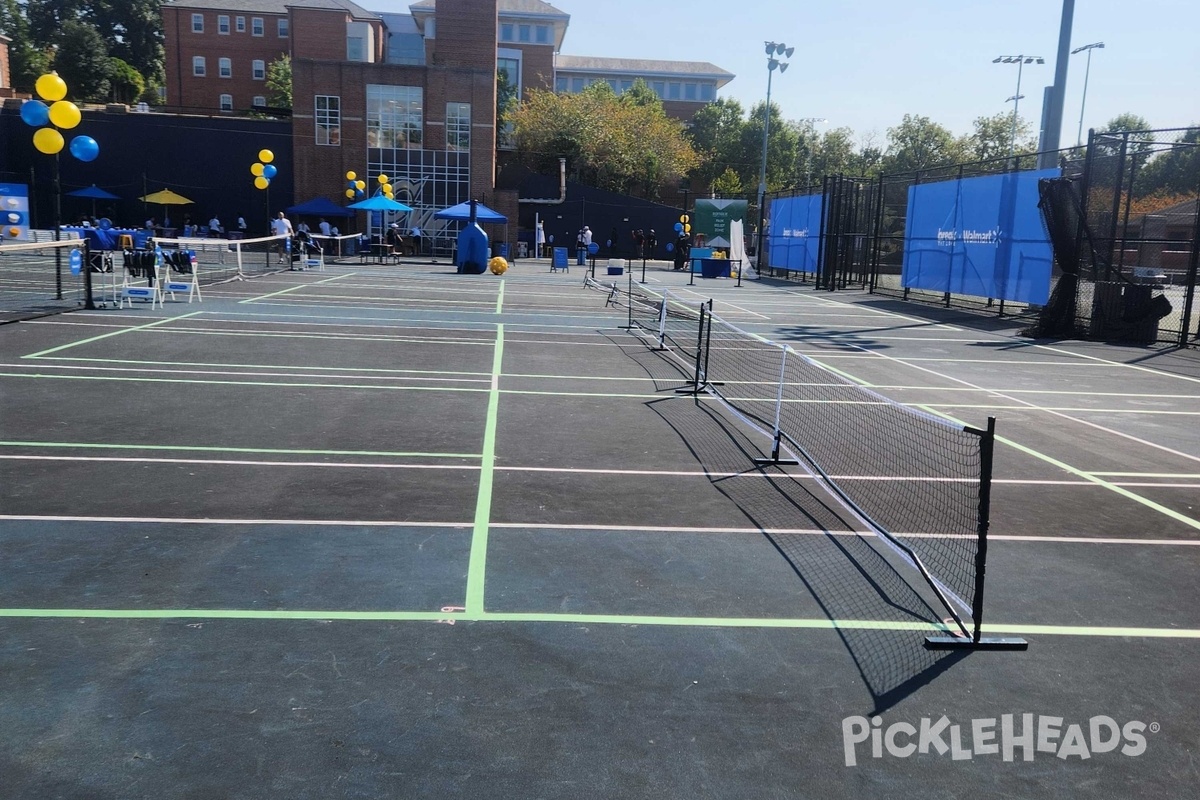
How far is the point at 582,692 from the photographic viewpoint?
4898 millimetres

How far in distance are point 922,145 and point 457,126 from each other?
153 feet

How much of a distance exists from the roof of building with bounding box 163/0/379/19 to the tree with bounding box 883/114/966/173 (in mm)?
50269

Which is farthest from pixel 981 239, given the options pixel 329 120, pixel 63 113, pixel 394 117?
pixel 329 120

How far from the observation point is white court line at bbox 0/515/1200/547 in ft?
24.3

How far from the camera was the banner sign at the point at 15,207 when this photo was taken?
158 feet

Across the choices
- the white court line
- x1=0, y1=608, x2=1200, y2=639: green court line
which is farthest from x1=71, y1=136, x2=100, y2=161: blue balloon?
x1=0, y1=608, x2=1200, y2=639: green court line

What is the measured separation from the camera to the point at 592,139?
67.3m

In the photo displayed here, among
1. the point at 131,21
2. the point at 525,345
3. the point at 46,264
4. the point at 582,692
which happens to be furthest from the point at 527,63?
the point at 582,692

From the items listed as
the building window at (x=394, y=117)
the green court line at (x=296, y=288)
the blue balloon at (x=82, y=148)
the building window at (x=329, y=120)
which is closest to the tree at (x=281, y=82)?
the building window at (x=329, y=120)

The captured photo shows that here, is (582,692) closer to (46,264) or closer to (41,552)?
(41,552)

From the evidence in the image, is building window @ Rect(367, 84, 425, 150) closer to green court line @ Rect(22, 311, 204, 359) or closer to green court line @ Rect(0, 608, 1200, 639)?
green court line @ Rect(22, 311, 204, 359)

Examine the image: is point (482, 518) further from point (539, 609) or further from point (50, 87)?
point (50, 87)

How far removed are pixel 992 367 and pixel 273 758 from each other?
16.3 m

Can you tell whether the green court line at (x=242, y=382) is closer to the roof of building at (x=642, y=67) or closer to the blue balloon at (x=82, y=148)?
the blue balloon at (x=82, y=148)
